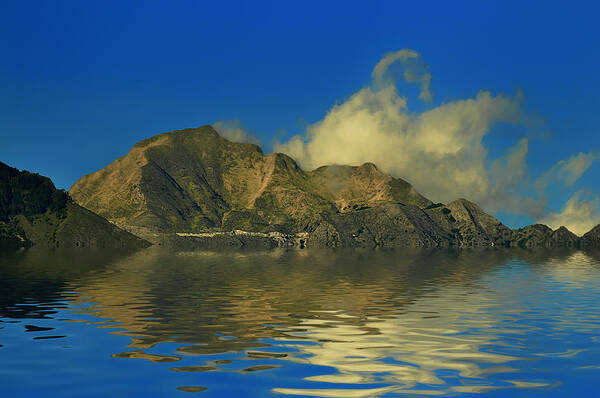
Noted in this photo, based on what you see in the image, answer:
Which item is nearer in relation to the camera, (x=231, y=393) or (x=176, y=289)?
(x=231, y=393)

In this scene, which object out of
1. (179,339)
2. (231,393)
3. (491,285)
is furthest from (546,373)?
(491,285)

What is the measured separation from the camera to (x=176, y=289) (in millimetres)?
96812

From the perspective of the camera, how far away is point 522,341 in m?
47.3

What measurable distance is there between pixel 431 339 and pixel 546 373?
13614 mm

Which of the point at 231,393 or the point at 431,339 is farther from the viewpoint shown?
the point at 431,339

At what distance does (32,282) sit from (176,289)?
33.4 meters

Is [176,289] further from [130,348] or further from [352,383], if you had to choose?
[352,383]

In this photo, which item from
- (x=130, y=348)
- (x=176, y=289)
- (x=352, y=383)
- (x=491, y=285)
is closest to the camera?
(x=352, y=383)

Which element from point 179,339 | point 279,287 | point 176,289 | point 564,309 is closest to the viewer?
point 179,339

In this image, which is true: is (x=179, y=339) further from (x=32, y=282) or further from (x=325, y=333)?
(x=32, y=282)

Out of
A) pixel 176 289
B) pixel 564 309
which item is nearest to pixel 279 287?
pixel 176 289

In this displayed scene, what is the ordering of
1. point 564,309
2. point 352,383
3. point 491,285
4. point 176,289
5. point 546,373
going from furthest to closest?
1. point 491,285
2. point 176,289
3. point 564,309
4. point 546,373
5. point 352,383

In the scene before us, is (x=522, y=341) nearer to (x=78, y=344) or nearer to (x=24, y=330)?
(x=78, y=344)

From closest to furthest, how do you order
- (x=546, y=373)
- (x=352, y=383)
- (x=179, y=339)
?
1. (x=352, y=383)
2. (x=546, y=373)
3. (x=179, y=339)
